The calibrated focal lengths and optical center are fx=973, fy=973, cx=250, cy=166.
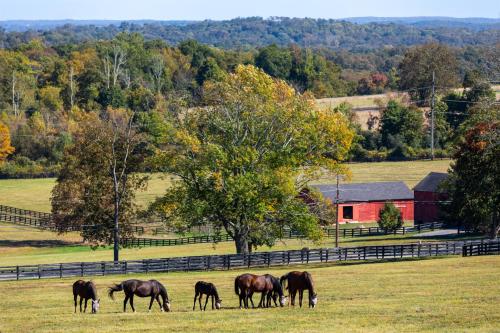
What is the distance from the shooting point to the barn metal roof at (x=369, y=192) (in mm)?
87988

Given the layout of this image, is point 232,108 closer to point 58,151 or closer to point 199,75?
point 58,151

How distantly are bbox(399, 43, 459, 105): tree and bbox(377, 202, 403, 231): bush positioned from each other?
8461 cm

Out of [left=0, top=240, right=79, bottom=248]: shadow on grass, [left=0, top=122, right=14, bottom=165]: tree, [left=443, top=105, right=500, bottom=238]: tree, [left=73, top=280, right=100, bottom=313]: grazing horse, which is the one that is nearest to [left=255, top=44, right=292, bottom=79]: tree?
[left=0, top=122, right=14, bottom=165]: tree

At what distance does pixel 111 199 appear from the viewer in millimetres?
64812

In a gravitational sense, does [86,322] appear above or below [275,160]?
below

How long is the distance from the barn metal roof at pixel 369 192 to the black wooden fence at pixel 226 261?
1219 inches

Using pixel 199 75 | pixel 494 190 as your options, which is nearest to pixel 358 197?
pixel 494 190

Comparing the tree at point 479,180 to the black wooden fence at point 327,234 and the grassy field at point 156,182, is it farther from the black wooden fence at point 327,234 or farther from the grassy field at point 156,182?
the grassy field at point 156,182

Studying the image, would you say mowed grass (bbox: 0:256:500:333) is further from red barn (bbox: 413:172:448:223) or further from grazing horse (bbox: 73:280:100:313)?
red barn (bbox: 413:172:448:223)

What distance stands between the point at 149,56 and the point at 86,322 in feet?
525

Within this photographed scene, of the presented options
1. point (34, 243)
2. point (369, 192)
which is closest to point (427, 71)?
point (369, 192)

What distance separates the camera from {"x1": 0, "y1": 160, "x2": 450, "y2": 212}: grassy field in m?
106

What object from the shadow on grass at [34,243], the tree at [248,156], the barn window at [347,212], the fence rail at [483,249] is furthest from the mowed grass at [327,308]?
the barn window at [347,212]

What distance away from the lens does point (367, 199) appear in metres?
88.8
